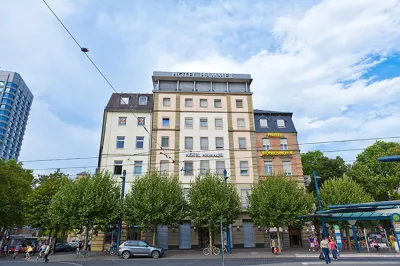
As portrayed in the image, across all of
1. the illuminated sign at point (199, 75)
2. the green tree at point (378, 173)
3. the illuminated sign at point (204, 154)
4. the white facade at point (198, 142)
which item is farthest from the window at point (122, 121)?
the green tree at point (378, 173)

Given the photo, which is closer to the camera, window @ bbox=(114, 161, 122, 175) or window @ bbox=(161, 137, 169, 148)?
window @ bbox=(114, 161, 122, 175)

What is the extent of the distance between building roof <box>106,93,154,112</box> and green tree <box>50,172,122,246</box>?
1258 centimetres

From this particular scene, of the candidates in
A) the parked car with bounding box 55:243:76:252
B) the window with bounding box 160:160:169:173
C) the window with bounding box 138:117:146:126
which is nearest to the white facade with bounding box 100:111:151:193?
the window with bounding box 138:117:146:126

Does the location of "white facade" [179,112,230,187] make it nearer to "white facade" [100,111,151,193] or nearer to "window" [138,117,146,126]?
"white facade" [100,111,151,193]

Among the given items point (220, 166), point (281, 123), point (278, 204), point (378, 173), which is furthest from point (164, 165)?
point (378, 173)

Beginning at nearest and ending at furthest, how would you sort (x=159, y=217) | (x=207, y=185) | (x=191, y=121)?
(x=159, y=217)
(x=207, y=185)
(x=191, y=121)

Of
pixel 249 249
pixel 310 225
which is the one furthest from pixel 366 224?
pixel 249 249

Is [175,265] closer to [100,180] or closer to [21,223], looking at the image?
[100,180]

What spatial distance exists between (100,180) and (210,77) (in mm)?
20632

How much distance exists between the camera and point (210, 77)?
3897 cm

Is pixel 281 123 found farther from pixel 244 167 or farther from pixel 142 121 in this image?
pixel 142 121

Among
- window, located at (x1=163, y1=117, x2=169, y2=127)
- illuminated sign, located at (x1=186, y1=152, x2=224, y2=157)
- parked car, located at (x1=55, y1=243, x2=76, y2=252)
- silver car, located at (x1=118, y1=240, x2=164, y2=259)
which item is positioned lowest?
parked car, located at (x1=55, y1=243, x2=76, y2=252)

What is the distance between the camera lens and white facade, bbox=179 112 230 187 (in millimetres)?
34797

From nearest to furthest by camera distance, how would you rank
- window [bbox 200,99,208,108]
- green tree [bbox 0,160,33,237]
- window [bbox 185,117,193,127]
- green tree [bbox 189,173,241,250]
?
green tree [bbox 189,173,241,250] → green tree [bbox 0,160,33,237] → window [bbox 185,117,193,127] → window [bbox 200,99,208,108]
